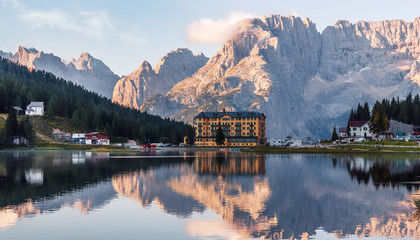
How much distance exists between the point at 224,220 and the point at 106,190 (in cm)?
2193

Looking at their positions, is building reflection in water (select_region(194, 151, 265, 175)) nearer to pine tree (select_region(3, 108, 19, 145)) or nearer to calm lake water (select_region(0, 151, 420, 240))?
calm lake water (select_region(0, 151, 420, 240))

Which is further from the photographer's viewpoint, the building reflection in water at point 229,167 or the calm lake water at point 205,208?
the building reflection in water at point 229,167

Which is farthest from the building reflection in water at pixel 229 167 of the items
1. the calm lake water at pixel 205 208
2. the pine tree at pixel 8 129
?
the pine tree at pixel 8 129

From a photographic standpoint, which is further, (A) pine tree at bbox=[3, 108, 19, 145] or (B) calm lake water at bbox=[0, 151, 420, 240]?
(A) pine tree at bbox=[3, 108, 19, 145]

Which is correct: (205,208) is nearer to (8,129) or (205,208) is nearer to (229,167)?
(229,167)

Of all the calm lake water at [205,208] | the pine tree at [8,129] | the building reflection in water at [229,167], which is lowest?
the calm lake water at [205,208]

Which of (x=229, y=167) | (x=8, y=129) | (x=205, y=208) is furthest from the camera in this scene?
(x=8, y=129)

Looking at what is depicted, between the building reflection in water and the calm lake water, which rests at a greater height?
the building reflection in water

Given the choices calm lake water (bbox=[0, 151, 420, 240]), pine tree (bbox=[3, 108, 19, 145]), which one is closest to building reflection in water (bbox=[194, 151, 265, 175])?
calm lake water (bbox=[0, 151, 420, 240])

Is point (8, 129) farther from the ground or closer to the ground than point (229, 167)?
farther from the ground

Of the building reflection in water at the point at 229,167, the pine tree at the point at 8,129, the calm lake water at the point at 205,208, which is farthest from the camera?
the pine tree at the point at 8,129

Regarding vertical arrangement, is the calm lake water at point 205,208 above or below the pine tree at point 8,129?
below

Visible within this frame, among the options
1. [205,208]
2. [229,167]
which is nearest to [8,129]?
[229,167]

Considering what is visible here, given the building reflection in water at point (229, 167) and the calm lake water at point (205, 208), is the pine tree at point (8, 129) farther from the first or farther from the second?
the calm lake water at point (205, 208)
